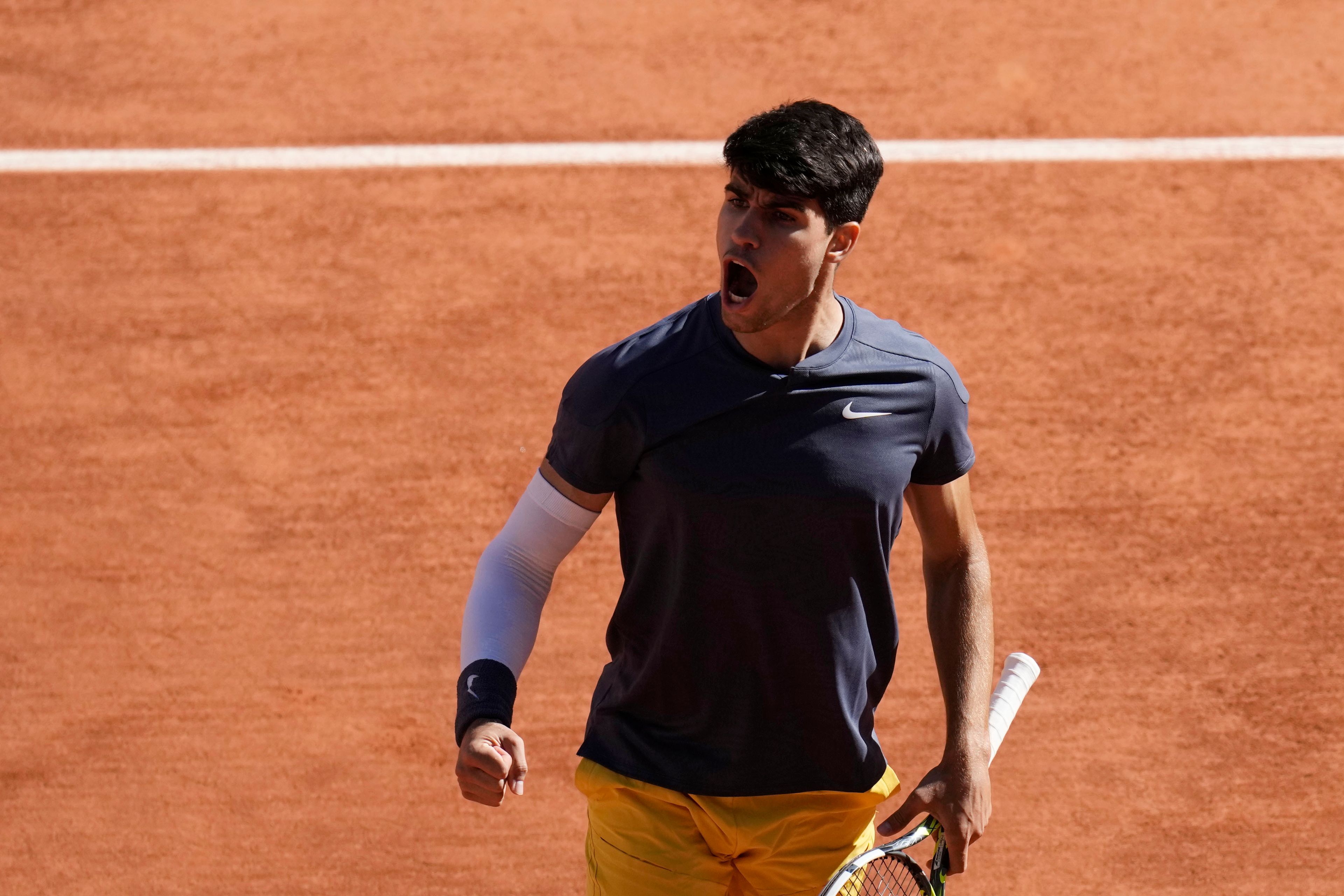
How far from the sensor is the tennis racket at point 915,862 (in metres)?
2.99

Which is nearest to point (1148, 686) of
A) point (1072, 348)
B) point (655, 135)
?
point (1072, 348)

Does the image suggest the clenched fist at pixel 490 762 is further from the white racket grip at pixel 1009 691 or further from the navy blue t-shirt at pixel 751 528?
the white racket grip at pixel 1009 691

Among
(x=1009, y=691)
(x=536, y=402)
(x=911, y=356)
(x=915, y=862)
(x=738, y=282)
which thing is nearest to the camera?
(x=738, y=282)

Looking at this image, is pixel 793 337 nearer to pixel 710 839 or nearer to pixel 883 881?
pixel 710 839

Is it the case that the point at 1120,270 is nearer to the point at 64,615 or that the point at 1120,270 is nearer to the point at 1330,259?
the point at 1330,259

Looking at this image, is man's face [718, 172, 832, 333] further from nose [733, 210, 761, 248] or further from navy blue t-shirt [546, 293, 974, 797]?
navy blue t-shirt [546, 293, 974, 797]

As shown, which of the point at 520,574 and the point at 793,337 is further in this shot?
the point at 520,574

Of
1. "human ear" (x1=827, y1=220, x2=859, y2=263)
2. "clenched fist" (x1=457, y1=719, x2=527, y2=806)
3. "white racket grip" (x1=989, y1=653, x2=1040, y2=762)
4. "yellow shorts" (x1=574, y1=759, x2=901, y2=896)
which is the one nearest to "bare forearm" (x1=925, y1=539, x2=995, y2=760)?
"white racket grip" (x1=989, y1=653, x2=1040, y2=762)

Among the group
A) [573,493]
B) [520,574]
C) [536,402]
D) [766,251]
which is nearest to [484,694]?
[520,574]

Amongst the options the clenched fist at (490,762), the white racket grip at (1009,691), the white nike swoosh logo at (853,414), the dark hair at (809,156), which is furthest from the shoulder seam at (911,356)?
the clenched fist at (490,762)

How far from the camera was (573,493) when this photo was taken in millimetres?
3055

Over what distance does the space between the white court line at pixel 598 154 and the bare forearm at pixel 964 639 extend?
4392 millimetres

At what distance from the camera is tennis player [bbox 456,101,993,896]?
9.59 feet

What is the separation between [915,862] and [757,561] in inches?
35.0
